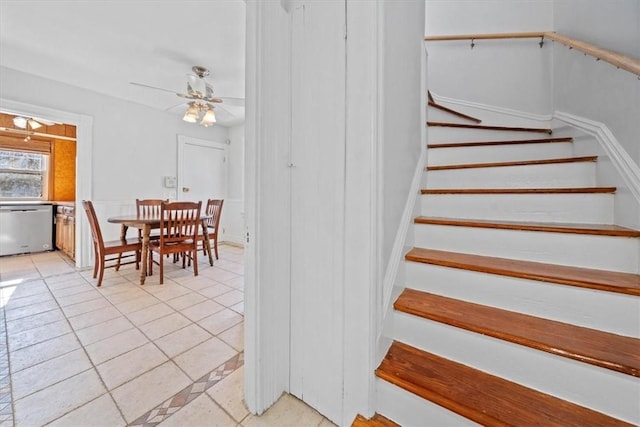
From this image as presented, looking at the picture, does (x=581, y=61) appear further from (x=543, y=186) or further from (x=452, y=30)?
A: (x=452, y=30)

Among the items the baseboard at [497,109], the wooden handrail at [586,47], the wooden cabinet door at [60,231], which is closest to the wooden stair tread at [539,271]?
the wooden handrail at [586,47]

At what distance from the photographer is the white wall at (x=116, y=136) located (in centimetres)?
302

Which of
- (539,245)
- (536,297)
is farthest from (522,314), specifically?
(539,245)

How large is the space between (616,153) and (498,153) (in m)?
0.65

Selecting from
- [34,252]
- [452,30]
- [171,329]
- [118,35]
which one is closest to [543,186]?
[452,30]

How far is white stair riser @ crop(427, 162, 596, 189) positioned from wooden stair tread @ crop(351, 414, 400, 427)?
144cm

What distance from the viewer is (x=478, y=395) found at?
0.89 meters

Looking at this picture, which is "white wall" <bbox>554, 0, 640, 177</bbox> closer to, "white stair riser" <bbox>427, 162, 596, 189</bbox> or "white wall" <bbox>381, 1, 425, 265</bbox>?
"white stair riser" <bbox>427, 162, 596, 189</bbox>

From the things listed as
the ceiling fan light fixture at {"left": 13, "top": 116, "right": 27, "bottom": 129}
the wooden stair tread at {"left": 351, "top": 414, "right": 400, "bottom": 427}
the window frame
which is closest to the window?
the window frame

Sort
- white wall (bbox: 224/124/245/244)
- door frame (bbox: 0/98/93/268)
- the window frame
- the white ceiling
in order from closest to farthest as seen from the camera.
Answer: the white ceiling → door frame (bbox: 0/98/93/268) → the window frame → white wall (bbox: 224/124/245/244)

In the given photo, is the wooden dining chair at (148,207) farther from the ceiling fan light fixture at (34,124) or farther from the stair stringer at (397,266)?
the stair stringer at (397,266)

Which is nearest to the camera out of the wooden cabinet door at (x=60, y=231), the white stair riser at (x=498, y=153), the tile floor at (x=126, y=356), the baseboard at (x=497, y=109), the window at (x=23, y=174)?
the tile floor at (x=126, y=356)

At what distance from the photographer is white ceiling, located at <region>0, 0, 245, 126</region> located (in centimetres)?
195

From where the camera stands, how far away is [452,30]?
2857 millimetres
